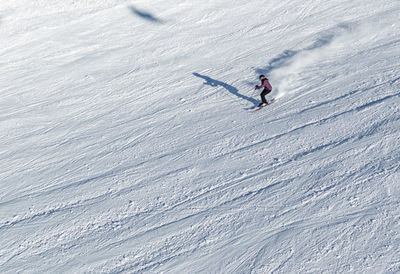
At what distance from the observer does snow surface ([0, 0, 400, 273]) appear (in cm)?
719

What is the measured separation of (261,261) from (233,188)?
182cm

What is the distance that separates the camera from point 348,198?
7441mm

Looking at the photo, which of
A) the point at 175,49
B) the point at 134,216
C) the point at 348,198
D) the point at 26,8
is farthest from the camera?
the point at 26,8

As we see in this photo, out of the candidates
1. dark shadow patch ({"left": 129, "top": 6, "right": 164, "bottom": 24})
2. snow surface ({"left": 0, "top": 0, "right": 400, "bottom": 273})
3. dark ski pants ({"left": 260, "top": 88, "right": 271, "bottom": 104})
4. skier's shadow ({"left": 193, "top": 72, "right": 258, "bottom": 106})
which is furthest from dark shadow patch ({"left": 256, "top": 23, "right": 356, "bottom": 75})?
dark shadow patch ({"left": 129, "top": 6, "right": 164, "bottom": 24})

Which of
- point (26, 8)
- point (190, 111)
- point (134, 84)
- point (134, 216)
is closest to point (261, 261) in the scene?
point (134, 216)

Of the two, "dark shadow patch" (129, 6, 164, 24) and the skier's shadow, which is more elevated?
"dark shadow patch" (129, 6, 164, 24)

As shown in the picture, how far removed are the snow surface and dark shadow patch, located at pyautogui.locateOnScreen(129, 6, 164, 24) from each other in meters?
0.10

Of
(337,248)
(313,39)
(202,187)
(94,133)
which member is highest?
(313,39)

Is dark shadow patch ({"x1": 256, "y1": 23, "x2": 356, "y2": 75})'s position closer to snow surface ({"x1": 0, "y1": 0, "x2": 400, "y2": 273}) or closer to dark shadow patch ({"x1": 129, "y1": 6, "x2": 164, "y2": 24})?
snow surface ({"x1": 0, "y1": 0, "x2": 400, "y2": 273})

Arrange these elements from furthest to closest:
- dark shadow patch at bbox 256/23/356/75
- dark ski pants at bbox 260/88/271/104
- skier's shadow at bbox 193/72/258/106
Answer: dark shadow patch at bbox 256/23/356/75, skier's shadow at bbox 193/72/258/106, dark ski pants at bbox 260/88/271/104

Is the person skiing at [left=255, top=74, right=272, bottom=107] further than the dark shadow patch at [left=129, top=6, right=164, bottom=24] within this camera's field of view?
No

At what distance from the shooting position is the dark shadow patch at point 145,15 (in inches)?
591

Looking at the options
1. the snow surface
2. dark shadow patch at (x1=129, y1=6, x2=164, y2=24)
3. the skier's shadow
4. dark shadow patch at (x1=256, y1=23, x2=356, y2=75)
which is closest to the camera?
the snow surface

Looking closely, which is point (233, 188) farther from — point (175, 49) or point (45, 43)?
point (45, 43)
